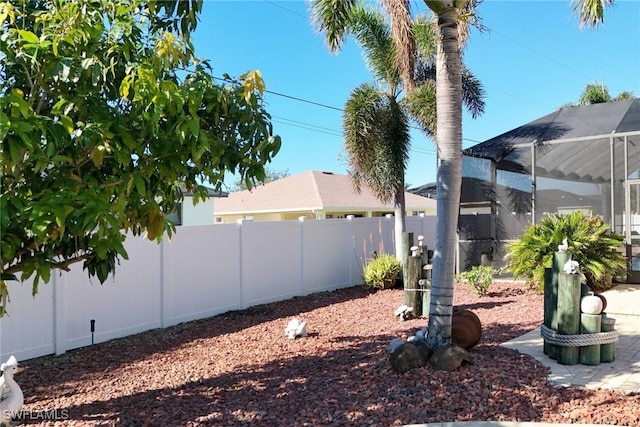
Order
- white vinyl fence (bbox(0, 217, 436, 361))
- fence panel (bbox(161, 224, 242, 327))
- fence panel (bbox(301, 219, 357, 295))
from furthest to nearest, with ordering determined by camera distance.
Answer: fence panel (bbox(301, 219, 357, 295)) → fence panel (bbox(161, 224, 242, 327)) → white vinyl fence (bbox(0, 217, 436, 361))

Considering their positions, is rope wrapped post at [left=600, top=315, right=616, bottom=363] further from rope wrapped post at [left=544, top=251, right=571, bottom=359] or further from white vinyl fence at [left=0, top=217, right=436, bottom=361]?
white vinyl fence at [left=0, top=217, right=436, bottom=361]

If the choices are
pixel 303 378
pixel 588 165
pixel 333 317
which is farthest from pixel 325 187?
pixel 303 378

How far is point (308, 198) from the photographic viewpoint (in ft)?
68.7

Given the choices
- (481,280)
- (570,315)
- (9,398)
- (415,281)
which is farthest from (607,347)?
(9,398)

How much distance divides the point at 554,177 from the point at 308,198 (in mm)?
11766

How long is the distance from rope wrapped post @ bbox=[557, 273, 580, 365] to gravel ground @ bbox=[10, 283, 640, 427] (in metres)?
0.34

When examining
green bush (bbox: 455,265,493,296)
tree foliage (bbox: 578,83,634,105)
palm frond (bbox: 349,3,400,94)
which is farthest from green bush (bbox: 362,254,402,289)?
tree foliage (bbox: 578,83,634,105)

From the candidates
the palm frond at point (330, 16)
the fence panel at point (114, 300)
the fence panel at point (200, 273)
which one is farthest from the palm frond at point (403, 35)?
the fence panel at point (114, 300)

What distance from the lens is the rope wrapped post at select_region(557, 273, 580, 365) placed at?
4.81 metres

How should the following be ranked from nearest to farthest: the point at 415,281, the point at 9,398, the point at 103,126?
the point at 103,126 < the point at 9,398 < the point at 415,281

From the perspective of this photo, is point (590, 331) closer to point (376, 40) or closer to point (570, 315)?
point (570, 315)

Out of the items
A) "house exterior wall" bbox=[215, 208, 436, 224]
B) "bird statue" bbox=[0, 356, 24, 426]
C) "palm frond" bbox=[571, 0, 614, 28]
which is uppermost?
"palm frond" bbox=[571, 0, 614, 28]

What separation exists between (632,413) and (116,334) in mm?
6319

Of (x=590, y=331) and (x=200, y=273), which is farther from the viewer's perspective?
(x=200, y=273)
